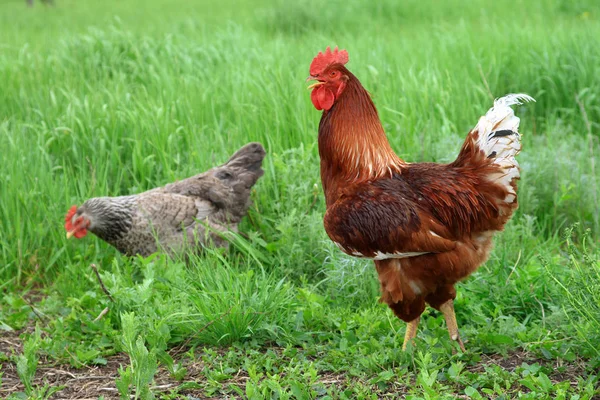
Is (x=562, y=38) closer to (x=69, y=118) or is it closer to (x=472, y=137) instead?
(x=472, y=137)

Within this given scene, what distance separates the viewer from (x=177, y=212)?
510 centimetres

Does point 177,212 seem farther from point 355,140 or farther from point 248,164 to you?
point 355,140

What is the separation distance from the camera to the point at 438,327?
13.4 feet

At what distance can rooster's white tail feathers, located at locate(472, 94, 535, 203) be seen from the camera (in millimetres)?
3480

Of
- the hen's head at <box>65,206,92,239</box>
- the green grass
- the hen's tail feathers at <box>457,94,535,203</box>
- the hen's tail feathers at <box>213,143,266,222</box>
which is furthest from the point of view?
the hen's tail feathers at <box>213,143,266,222</box>

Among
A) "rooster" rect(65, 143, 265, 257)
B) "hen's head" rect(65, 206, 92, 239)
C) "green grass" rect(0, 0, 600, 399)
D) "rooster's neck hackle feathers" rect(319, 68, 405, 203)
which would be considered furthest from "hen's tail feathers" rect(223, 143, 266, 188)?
"rooster's neck hackle feathers" rect(319, 68, 405, 203)

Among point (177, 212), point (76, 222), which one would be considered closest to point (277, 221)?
point (177, 212)

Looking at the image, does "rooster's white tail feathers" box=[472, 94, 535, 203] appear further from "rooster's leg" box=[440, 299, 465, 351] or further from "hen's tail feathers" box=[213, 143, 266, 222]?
"hen's tail feathers" box=[213, 143, 266, 222]

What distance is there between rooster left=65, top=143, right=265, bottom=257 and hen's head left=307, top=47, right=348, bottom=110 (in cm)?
150

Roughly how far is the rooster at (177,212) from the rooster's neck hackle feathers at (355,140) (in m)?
1.38

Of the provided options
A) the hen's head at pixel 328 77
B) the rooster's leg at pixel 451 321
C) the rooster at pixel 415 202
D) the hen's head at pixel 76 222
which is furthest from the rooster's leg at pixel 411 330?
the hen's head at pixel 76 222

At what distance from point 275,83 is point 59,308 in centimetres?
302

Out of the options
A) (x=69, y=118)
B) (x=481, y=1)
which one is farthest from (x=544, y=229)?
(x=481, y=1)

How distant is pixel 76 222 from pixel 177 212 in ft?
2.33
